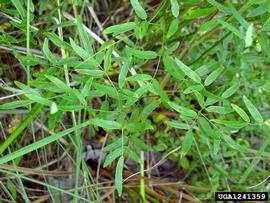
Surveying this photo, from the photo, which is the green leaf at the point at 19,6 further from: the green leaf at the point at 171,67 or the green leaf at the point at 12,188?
the green leaf at the point at 12,188

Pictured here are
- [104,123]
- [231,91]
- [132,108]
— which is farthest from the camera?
[132,108]

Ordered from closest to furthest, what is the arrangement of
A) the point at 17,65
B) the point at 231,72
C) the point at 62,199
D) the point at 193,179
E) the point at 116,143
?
the point at 116,143 → the point at 231,72 → the point at 62,199 → the point at 17,65 → the point at 193,179

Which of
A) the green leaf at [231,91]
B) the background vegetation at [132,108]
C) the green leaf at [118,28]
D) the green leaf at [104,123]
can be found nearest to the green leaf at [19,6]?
the background vegetation at [132,108]

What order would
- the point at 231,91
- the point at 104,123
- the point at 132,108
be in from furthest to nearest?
the point at 132,108 → the point at 231,91 → the point at 104,123

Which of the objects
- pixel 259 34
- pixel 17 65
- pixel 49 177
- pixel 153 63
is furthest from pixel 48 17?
pixel 259 34

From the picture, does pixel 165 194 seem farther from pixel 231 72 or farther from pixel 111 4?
pixel 111 4

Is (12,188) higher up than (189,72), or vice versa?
(189,72)

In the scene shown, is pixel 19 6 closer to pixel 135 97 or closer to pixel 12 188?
pixel 135 97

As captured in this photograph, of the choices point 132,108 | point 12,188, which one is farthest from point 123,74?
point 12,188

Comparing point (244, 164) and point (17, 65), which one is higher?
point (17, 65)

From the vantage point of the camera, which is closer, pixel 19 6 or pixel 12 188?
pixel 19 6

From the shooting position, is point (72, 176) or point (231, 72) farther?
point (72, 176)
